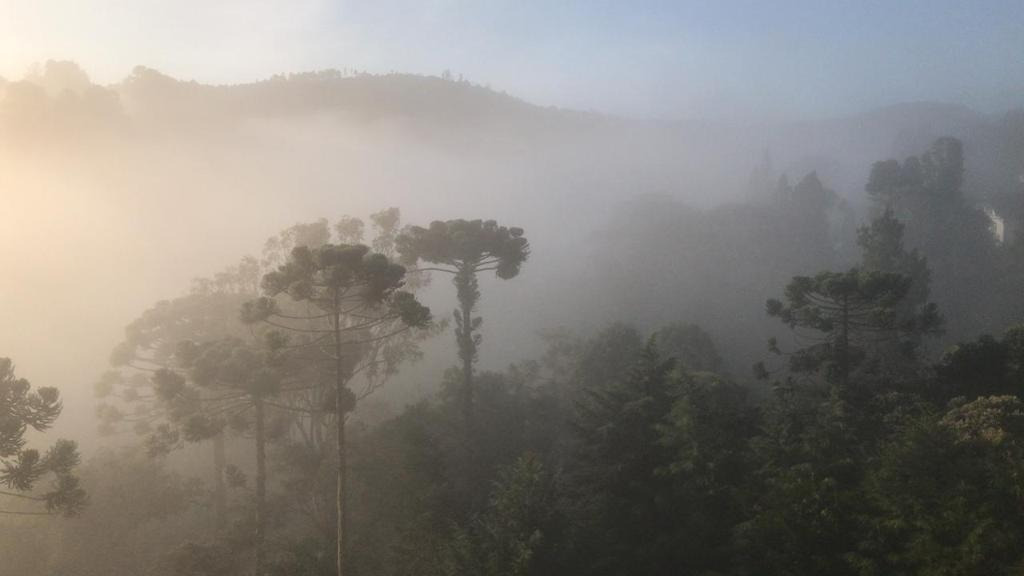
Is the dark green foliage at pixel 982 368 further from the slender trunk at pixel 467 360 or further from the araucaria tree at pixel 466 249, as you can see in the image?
the slender trunk at pixel 467 360

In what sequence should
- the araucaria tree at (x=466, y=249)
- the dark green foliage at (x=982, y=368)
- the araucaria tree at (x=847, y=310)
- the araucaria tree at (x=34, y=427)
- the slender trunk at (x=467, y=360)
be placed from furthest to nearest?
the slender trunk at (x=467, y=360), the araucaria tree at (x=466, y=249), the araucaria tree at (x=847, y=310), the dark green foliage at (x=982, y=368), the araucaria tree at (x=34, y=427)

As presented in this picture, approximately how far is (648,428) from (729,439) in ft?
9.40

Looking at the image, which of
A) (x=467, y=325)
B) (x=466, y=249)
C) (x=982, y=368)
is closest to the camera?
(x=982, y=368)

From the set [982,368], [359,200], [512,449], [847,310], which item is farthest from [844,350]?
[359,200]

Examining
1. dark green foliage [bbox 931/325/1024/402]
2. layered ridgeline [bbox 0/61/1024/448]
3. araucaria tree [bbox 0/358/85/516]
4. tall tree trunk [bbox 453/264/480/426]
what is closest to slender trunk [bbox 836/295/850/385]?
dark green foliage [bbox 931/325/1024/402]

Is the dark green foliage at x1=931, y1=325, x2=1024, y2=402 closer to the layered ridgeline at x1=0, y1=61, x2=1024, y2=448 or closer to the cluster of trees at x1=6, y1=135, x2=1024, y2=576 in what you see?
the cluster of trees at x1=6, y1=135, x2=1024, y2=576

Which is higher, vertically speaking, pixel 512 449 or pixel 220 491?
pixel 512 449

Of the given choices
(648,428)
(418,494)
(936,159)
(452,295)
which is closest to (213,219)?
(452,295)

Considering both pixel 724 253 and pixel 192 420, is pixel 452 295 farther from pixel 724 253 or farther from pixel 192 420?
pixel 192 420

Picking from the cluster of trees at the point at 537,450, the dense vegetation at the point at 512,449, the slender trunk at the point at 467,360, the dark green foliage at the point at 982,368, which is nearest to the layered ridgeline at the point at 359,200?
the dense vegetation at the point at 512,449

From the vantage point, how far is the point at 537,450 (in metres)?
30.5

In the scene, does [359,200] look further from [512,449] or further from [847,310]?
[847,310]

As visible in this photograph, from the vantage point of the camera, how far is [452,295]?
7394 cm

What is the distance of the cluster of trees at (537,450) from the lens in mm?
15477
